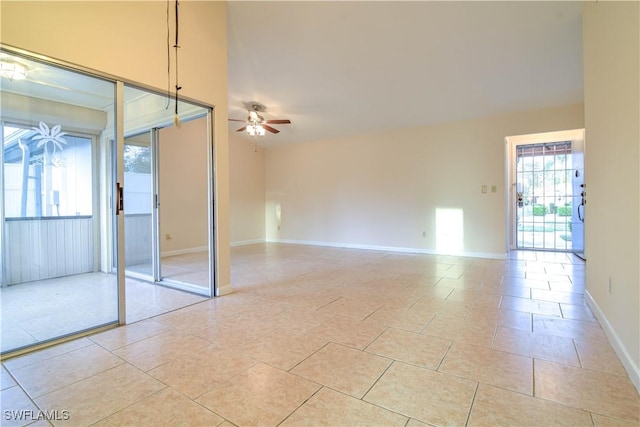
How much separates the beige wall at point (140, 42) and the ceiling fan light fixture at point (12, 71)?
0.39m

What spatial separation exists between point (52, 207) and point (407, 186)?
5.49 m

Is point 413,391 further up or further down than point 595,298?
further down

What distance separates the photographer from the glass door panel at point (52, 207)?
2.47 m

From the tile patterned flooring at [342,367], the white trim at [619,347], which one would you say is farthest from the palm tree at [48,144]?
the white trim at [619,347]

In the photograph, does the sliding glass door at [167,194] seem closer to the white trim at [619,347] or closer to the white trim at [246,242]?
the white trim at [246,242]

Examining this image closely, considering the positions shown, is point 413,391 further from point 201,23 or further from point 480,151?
point 480,151

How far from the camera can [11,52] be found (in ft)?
6.63

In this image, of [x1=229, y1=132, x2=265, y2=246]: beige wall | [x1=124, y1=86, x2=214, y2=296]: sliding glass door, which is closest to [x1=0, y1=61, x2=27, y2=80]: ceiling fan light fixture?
[x1=124, y1=86, x2=214, y2=296]: sliding glass door

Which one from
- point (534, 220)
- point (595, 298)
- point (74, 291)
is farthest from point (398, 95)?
point (74, 291)

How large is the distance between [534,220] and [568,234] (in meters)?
0.65

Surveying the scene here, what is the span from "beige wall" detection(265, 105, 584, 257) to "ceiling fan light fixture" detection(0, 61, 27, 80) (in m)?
5.48

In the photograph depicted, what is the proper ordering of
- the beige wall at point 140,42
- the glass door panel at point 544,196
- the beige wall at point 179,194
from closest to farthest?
1. the beige wall at point 140,42
2. the beige wall at point 179,194
3. the glass door panel at point 544,196

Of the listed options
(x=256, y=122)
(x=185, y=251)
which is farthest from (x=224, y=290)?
(x=185, y=251)

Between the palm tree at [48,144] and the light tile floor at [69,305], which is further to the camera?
the palm tree at [48,144]
